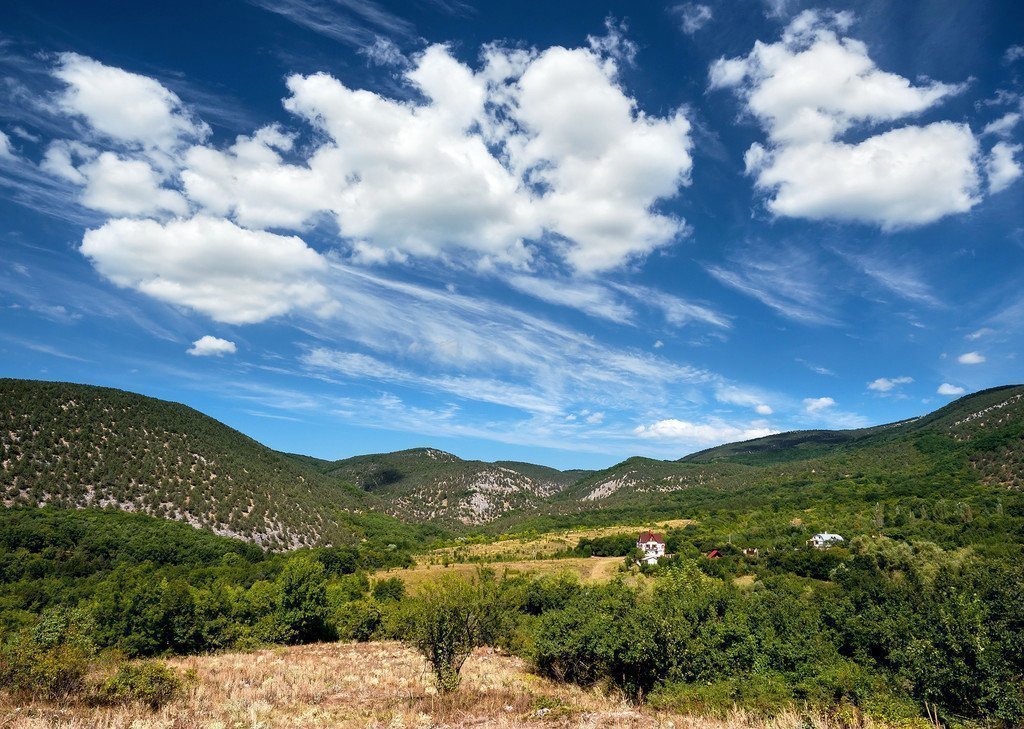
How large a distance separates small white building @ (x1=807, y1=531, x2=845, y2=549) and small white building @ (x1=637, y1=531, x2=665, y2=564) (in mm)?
33117

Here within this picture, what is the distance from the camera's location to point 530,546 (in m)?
145

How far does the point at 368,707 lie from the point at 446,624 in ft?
18.0

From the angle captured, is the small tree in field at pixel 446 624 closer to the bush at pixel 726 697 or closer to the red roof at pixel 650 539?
the bush at pixel 726 697

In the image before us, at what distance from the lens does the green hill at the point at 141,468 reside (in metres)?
101

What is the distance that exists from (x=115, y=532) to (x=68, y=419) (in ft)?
139

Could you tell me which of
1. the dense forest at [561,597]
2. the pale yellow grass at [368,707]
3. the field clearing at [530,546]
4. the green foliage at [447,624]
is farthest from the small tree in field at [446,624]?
the field clearing at [530,546]

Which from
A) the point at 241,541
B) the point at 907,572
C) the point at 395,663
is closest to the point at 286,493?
the point at 241,541

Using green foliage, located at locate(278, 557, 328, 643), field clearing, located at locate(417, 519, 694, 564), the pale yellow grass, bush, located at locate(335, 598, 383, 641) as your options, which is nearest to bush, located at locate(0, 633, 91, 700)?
the pale yellow grass

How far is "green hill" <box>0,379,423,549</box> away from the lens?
100875 millimetres

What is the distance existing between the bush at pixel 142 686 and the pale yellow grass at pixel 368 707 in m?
0.79

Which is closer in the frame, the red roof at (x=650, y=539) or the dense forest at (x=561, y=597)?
the dense forest at (x=561, y=597)

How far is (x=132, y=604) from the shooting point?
156 feet

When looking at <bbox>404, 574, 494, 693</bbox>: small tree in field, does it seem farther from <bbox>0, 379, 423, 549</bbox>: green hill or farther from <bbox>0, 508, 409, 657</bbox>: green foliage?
<bbox>0, 379, 423, 549</bbox>: green hill

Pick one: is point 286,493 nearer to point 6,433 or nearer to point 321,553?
point 321,553
